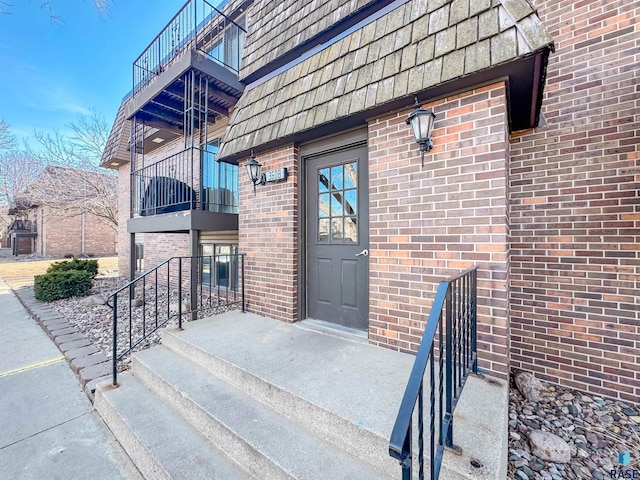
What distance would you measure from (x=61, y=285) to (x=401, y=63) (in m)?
8.22

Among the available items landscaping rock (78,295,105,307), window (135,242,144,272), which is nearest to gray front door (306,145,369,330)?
landscaping rock (78,295,105,307)

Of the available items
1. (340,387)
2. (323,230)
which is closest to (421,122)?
(323,230)

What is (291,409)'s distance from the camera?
198 cm

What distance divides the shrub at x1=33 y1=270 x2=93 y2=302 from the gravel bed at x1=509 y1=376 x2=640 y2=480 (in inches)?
338

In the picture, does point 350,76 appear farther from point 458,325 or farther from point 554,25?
point 458,325

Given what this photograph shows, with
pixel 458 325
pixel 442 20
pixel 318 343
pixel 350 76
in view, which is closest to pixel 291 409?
pixel 318 343

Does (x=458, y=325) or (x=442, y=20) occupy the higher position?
(x=442, y=20)

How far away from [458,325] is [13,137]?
17321 mm

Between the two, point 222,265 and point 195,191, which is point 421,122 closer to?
point 195,191

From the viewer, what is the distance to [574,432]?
2197 millimetres

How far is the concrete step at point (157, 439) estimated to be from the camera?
179cm

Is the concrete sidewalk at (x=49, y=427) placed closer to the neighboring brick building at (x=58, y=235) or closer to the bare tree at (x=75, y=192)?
the bare tree at (x=75, y=192)

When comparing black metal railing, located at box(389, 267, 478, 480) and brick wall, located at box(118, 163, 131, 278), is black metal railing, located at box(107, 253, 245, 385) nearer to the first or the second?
brick wall, located at box(118, 163, 131, 278)

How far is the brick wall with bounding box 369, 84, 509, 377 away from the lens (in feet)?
7.29
